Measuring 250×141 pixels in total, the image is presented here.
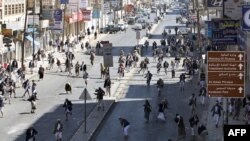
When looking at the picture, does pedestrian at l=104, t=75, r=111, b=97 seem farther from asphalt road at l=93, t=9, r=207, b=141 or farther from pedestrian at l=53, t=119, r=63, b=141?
pedestrian at l=53, t=119, r=63, b=141

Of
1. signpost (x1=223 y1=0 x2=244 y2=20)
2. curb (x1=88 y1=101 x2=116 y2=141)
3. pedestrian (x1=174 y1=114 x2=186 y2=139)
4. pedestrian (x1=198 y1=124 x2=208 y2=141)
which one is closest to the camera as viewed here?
pedestrian (x1=198 y1=124 x2=208 y2=141)

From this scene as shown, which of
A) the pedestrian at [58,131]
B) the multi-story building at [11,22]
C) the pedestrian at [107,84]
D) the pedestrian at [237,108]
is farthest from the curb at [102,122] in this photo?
the multi-story building at [11,22]

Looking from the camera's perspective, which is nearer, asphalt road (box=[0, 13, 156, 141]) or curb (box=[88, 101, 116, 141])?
curb (box=[88, 101, 116, 141])

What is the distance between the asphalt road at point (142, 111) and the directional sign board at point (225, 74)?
38.9ft

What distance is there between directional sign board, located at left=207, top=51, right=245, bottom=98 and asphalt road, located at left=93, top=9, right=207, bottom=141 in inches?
466

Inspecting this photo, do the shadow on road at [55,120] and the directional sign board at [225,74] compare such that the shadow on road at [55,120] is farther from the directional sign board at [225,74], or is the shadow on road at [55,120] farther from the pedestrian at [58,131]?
the directional sign board at [225,74]

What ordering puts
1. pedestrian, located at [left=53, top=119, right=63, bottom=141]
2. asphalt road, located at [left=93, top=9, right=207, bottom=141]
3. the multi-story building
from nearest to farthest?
pedestrian, located at [left=53, top=119, right=63, bottom=141] → asphalt road, located at [left=93, top=9, right=207, bottom=141] → the multi-story building

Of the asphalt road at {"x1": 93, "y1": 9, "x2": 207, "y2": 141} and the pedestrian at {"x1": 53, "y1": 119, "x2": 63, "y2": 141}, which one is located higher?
the pedestrian at {"x1": 53, "y1": 119, "x2": 63, "y2": 141}

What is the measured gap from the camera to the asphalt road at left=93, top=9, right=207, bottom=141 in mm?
33472


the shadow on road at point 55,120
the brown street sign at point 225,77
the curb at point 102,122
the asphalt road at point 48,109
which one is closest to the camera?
the brown street sign at point 225,77

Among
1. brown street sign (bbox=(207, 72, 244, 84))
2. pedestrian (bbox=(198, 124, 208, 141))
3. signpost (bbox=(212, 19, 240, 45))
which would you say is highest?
signpost (bbox=(212, 19, 240, 45))

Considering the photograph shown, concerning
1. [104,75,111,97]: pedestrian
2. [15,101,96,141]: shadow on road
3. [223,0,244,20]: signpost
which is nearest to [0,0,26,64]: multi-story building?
[104,75,111,97]: pedestrian

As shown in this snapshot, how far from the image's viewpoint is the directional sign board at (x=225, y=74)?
821 inches

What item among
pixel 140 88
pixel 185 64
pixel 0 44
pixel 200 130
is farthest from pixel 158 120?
pixel 0 44
